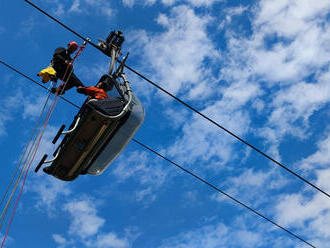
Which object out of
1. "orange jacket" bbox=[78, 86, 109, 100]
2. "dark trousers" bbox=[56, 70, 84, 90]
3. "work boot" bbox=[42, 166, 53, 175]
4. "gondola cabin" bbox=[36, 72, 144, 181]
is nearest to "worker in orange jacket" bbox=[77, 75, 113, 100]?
"orange jacket" bbox=[78, 86, 109, 100]

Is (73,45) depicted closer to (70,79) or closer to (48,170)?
(70,79)

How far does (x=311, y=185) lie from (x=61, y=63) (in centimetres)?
508

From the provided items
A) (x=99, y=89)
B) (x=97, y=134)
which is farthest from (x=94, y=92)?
(x=97, y=134)

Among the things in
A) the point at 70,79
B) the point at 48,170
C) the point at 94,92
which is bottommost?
the point at 48,170

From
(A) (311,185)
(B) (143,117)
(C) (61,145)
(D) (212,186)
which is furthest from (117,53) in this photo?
(A) (311,185)

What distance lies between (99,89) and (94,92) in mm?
108

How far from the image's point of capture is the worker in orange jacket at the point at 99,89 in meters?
6.02

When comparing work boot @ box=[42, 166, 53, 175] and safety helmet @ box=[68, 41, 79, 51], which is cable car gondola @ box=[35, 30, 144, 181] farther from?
safety helmet @ box=[68, 41, 79, 51]

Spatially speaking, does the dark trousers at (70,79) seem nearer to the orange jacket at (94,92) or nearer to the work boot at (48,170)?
the orange jacket at (94,92)

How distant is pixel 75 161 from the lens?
242 inches

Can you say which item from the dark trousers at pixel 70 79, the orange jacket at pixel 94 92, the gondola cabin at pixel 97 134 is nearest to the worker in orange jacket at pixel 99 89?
the orange jacket at pixel 94 92

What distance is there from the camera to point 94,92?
608 cm

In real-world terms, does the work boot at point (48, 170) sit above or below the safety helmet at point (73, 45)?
below

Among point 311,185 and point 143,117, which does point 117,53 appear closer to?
point 143,117
